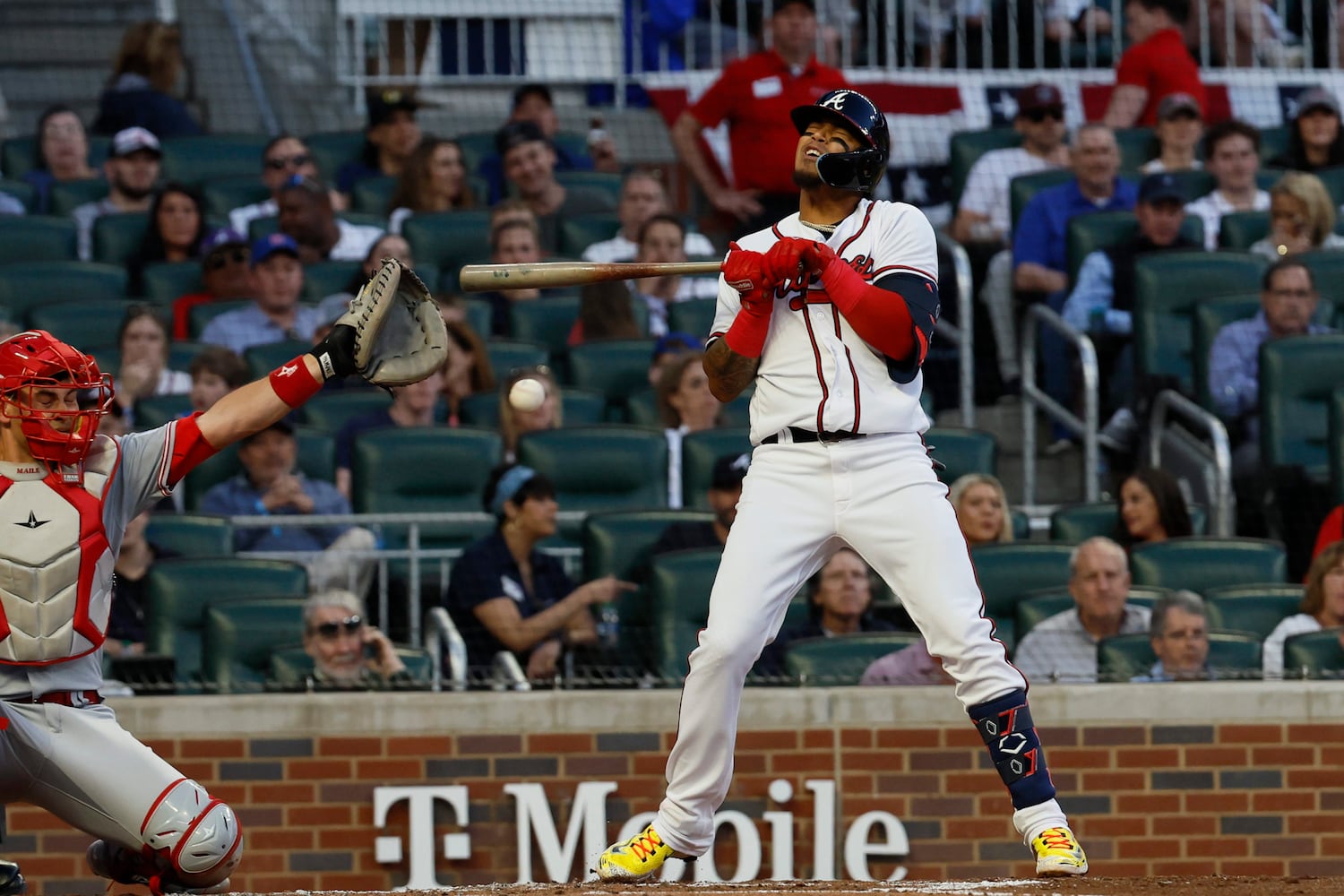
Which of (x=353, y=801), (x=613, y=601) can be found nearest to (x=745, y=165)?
Answer: (x=613, y=601)

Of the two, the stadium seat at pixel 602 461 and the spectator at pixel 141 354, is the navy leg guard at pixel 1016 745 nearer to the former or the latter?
the stadium seat at pixel 602 461

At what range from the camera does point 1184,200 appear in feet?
28.4

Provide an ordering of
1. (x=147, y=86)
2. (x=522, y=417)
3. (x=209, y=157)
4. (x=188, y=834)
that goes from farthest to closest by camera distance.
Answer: (x=147, y=86), (x=209, y=157), (x=522, y=417), (x=188, y=834)

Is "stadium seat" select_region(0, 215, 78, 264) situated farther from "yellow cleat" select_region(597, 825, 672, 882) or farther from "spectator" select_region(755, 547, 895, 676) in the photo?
"yellow cleat" select_region(597, 825, 672, 882)

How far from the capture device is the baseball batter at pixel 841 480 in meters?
4.20

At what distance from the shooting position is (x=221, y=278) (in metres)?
8.45

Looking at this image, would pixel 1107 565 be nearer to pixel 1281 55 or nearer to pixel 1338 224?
pixel 1338 224

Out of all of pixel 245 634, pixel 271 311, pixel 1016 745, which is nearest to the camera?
pixel 1016 745

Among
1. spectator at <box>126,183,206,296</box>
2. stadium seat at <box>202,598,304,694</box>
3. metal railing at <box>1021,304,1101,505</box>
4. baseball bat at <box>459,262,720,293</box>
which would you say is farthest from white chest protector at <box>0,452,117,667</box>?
spectator at <box>126,183,206,296</box>

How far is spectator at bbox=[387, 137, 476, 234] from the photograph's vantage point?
9.10 meters

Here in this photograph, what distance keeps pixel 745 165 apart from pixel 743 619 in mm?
A: 5318

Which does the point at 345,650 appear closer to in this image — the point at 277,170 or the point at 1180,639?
the point at 1180,639

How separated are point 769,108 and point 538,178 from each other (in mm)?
1059

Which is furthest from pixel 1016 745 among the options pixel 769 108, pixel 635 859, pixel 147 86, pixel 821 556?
pixel 147 86
